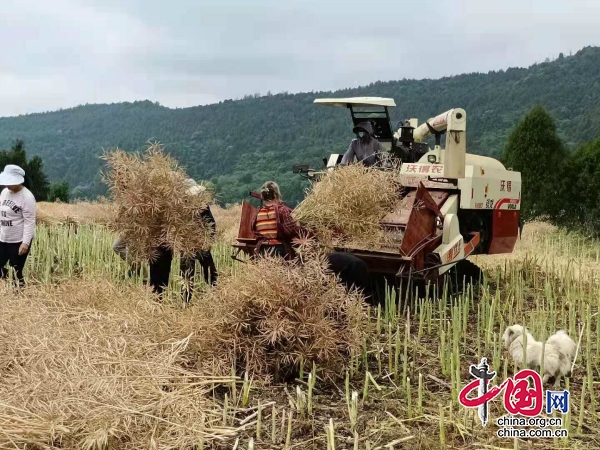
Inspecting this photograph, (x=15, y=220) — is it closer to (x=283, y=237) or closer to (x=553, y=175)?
(x=283, y=237)

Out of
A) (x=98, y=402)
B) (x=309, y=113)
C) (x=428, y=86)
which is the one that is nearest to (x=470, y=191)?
(x=98, y=402)

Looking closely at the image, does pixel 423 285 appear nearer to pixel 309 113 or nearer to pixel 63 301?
pixel 63 301

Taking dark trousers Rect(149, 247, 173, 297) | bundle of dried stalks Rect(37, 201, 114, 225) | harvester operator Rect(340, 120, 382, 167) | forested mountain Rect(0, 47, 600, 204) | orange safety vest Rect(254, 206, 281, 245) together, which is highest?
forested mountain Rect(0, 47, 600, 204)

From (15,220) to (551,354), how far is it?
17.9 feet

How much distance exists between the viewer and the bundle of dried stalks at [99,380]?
374cm

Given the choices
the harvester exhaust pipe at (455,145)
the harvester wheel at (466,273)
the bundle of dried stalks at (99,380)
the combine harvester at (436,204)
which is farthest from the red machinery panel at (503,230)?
the bundle of dried stalks at (99,380)

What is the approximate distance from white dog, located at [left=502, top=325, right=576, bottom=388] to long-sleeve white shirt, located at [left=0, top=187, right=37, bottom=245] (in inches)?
198

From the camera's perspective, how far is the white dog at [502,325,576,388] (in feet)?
15.4

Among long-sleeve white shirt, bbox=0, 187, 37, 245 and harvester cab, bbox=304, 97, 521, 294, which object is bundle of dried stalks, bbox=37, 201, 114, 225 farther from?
harvester cab, bbox=304, 97, 521, 294

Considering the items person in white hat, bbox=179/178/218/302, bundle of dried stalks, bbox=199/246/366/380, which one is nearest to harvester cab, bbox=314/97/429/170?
person in white hat, bbox=179/178/218/302

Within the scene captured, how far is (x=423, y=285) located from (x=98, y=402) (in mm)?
4277

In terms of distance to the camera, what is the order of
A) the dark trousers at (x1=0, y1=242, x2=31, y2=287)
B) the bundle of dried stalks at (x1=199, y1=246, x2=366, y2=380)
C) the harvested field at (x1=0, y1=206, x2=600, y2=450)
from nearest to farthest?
the harvested field at (x1=0, y1=206, x2=600, y2=450)
the bundle of dried stalks at (x1=199, y1=246, x2=366, y2=380)
the dark trousers at (x1=0, y1=242, x2=31, y2=287)

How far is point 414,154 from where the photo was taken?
28.8ft

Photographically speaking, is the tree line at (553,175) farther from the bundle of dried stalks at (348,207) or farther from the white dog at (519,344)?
the white dog at (519,344)
